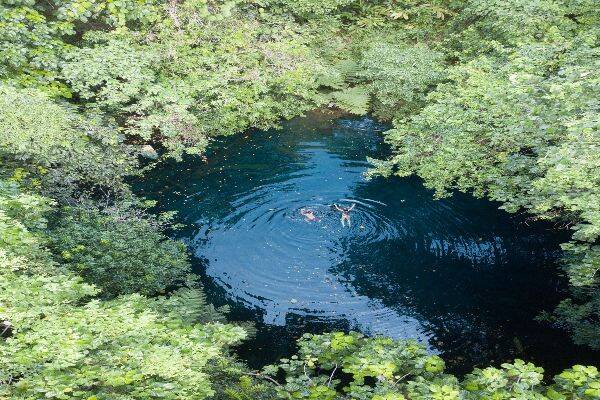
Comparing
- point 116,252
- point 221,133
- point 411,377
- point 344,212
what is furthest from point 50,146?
point 411,377

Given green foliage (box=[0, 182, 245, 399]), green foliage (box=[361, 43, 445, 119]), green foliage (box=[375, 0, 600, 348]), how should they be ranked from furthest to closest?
green foliage (box=[361, 43, 445, 119]) < green foliage (box=[375, 0, 600, 348]) < green foliage (box=[0, 182, 245, 399])

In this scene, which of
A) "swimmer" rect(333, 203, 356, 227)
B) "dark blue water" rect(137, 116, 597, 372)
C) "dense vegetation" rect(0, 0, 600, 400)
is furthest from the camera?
"swimmer" rect(333, 203, 356, 227)

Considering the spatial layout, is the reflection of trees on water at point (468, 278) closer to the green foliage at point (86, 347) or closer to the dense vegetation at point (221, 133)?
the dense vegetation at point (221, 133)

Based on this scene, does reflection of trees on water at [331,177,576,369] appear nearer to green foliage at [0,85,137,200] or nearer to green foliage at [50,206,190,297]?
green foliage at [50,206,190,297]

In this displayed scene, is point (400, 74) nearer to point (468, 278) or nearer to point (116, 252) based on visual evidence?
point (468, 278)

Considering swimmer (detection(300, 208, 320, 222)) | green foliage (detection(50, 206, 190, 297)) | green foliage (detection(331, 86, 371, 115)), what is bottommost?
green foliage (detection(50, 206, 190, 297))

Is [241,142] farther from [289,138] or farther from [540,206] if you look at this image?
[540,206]

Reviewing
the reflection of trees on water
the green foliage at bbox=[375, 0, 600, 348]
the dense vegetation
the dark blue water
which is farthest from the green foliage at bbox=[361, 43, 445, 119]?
the reflection of trees on water
